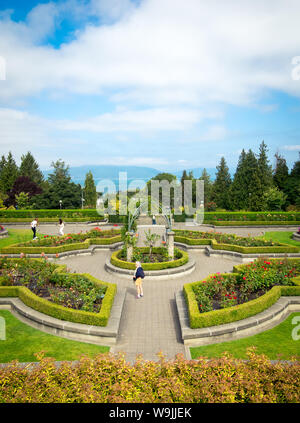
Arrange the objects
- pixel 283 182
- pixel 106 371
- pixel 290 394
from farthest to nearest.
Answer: pixel 283 182 < pixel 106 371 < pixel 290 394

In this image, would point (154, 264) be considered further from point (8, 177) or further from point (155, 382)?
point (8, 177)

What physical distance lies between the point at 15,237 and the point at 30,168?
45.5 metres

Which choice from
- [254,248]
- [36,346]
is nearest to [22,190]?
[254,248]

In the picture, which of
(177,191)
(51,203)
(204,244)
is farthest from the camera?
(177,191)

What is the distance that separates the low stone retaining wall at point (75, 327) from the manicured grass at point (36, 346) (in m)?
0.20

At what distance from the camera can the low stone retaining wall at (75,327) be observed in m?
8.36

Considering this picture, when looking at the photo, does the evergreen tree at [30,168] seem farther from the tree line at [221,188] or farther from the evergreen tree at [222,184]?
the evergreen tree at [222,184]

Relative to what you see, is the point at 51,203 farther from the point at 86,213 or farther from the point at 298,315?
the point at 298,315

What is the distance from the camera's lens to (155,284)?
13172 millimetres

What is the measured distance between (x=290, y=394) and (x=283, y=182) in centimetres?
5631

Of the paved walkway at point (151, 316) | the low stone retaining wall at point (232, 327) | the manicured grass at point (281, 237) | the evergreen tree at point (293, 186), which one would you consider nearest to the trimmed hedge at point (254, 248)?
the paved walkway at point (151, 316)

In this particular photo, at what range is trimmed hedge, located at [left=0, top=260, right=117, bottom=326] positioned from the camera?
8.70 metres

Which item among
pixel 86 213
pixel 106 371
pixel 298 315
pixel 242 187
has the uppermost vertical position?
pixel 242 187

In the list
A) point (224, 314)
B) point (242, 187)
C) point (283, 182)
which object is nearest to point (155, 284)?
point (224, 314)
